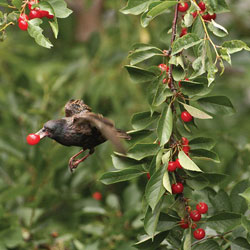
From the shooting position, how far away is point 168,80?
55.4 inches

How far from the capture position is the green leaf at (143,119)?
1.48 meters

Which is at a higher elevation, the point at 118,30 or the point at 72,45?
the point at 118,30

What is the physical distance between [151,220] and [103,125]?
0.30 meters

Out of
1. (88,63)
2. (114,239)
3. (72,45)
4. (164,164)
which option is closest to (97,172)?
(114,239)

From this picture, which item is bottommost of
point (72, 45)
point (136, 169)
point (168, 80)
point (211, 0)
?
point (72, 45)

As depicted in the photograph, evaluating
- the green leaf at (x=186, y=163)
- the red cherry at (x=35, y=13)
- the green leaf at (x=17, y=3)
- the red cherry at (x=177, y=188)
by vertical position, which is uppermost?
the green leaf at (x=17, y=3)

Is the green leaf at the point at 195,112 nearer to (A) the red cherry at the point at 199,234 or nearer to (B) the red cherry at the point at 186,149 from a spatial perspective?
(B) the red cherry at the point at 186,149

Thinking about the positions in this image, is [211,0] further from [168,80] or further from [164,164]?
[164,164]

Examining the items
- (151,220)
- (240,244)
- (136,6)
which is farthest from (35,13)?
(240,244)

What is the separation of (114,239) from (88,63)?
144 centimetres

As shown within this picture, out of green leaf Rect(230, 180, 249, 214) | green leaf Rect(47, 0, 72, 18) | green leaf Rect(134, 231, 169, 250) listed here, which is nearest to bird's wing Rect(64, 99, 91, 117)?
green leaf Rect(47, 0, 72, 18)

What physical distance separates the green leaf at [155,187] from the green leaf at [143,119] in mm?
171

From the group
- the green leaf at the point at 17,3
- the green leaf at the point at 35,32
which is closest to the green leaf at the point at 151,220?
the green leaf at the point at 35,32

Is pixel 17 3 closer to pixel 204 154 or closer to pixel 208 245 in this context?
pixel 204 154
